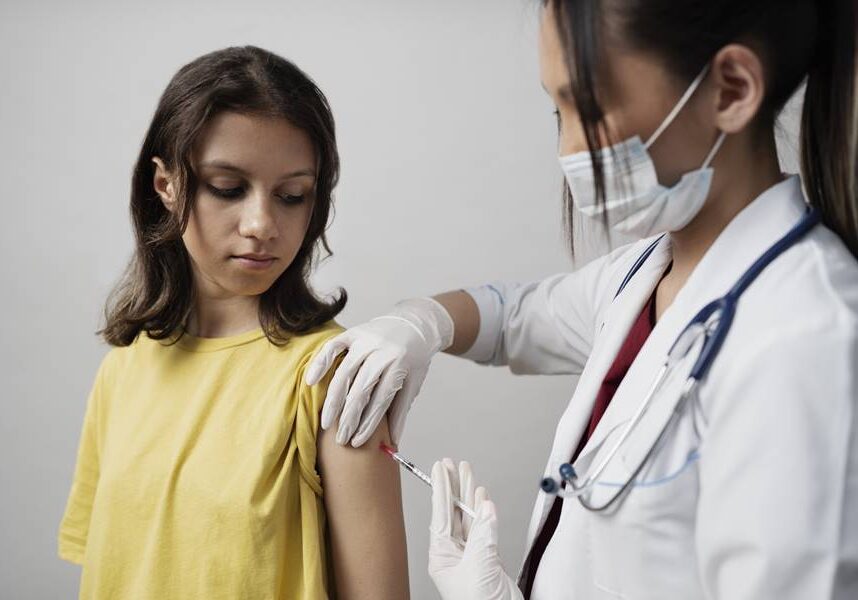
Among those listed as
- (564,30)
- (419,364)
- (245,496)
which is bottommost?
(245,496)

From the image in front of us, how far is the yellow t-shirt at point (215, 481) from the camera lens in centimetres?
128

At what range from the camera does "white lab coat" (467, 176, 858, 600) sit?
2.82 feet

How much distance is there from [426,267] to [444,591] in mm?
981

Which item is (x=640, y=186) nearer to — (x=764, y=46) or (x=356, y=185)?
(x=764, y=46)

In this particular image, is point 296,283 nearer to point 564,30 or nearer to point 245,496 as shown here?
point 245,496

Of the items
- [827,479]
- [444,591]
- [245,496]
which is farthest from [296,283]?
[827,479]

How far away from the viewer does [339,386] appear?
1.31 metres

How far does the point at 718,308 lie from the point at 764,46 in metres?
0.29

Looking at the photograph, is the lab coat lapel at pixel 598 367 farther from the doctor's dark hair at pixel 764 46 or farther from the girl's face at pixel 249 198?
the girl's face at pixel 249 198

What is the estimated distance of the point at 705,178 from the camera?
1009mm

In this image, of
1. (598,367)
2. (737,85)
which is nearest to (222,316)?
(598,367)

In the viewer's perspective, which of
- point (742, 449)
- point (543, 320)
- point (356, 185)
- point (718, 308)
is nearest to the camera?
point (742, 449)

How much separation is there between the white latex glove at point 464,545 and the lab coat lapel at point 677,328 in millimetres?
196

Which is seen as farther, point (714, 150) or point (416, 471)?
point (416, 471)
